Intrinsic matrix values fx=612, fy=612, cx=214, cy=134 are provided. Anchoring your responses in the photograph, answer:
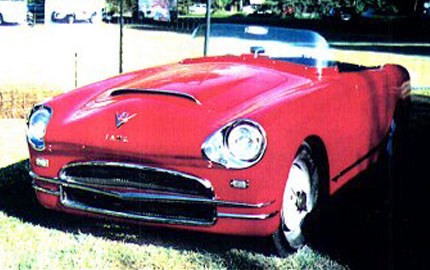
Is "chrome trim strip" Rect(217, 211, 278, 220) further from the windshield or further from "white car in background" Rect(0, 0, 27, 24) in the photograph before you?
"white car in background" Rect(0, 0, 27, 24)

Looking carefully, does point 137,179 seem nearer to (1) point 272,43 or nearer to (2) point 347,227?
(2) point 347,227

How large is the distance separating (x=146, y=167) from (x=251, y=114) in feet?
2.04

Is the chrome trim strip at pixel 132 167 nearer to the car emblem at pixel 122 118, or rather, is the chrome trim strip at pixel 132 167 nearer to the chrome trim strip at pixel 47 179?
the chrome trim strip at pixel 47 179

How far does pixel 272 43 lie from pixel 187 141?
1.86 metres

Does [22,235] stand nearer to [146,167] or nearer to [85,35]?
[146,167]

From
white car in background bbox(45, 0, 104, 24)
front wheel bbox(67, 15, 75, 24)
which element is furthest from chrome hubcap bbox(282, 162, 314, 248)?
front wheel bbox(67, 15, 75, 24)

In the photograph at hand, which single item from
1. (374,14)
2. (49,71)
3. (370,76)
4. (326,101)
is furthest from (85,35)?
(374,14)

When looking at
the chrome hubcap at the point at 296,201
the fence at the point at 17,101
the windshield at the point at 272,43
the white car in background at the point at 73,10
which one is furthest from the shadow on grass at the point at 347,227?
the white car in background at the point at 73,10

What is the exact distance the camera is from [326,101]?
151 inches

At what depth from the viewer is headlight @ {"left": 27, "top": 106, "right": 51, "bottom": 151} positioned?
3.57 metres

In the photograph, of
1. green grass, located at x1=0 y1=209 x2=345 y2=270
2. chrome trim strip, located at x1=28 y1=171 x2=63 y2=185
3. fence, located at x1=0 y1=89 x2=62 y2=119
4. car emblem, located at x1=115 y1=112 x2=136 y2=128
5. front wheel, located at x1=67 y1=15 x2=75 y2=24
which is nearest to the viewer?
green grass, located at x1=0 y1=209 x2=345 y2=270

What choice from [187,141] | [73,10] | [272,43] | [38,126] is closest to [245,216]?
[187,141]

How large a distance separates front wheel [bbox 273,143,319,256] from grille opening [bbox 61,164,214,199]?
554 mm

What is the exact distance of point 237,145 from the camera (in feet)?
10.4
